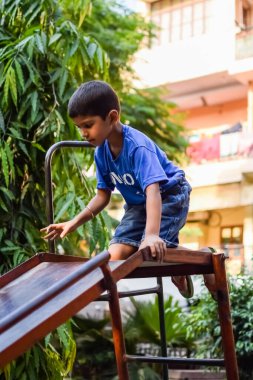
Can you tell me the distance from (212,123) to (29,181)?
11698 millimetres

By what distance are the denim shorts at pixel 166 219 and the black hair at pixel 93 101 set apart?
38 cm

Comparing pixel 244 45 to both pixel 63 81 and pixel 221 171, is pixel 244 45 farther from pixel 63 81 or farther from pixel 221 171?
pixel 63 81

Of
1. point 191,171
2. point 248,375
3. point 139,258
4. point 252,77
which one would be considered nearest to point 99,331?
point 248,375

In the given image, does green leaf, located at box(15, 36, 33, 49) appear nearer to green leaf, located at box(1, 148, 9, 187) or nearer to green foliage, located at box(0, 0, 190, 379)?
green foliage, located at box(0, 0, 190, 379)

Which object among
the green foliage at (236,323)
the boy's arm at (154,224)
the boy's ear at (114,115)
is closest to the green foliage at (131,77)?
the green foliage at (236,323)

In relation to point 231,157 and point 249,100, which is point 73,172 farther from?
point 249,100

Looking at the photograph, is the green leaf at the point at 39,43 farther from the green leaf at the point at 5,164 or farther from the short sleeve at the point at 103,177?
the short sleeve at the point at 103,177

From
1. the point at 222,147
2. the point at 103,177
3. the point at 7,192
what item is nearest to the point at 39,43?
the point at 7,192

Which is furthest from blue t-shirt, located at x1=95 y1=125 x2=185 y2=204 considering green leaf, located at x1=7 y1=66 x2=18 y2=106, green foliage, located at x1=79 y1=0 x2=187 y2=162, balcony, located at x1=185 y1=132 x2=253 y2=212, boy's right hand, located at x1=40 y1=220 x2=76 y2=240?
balcony, located at x1=185 y1=132 x2=253 y2=212

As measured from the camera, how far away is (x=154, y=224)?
1988 millimetres

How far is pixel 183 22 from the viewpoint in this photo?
14094mm

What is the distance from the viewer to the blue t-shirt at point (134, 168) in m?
2.13

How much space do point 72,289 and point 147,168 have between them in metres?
0.56

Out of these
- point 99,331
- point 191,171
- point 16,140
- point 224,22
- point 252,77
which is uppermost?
point 224,22
